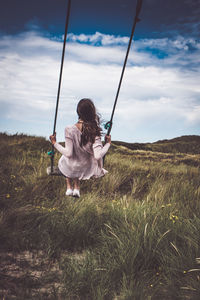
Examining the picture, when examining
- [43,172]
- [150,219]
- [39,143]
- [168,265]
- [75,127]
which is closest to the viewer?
[168,265]

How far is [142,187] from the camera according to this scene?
201 inches

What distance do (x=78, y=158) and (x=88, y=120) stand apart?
1.92 ft

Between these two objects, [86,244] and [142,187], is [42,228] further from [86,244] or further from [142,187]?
[142,187]

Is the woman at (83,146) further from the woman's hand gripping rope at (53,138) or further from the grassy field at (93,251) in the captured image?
the grassy field at (93,251)

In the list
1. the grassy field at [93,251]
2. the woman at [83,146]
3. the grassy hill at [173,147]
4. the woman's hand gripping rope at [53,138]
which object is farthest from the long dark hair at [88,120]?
the grassy hill at [173,147]

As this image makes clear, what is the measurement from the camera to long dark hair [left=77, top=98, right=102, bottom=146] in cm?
344

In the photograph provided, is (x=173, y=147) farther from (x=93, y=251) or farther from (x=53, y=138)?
(x=93, y=251)

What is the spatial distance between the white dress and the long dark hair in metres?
0.07

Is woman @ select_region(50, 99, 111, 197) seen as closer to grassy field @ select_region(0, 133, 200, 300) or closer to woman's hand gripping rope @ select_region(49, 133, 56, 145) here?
woman's hand gripping rope @ select_region(49, 133, 56, 145)

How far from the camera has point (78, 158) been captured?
3.56 metres

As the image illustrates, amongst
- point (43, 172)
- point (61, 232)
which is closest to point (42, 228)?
point (61, 232)

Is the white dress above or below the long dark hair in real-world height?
below

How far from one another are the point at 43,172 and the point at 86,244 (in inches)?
94.6

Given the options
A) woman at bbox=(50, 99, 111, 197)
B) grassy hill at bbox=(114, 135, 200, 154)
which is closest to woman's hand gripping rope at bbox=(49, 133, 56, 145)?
woman at bbox=(50, 99, 111, 197)
